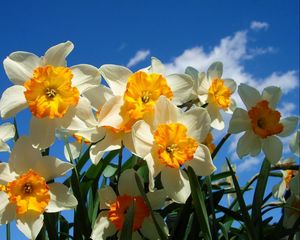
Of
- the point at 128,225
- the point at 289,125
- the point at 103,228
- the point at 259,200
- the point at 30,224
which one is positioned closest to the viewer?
the point at 128,225

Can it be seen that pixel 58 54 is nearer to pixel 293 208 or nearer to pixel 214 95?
pixel 214 95

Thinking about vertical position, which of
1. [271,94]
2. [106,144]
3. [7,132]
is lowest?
[106,144]

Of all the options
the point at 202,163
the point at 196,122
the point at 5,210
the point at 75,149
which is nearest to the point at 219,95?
the point at 196,122

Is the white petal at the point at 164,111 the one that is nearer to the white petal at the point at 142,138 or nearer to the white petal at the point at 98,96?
the white petal at the point at 142,138

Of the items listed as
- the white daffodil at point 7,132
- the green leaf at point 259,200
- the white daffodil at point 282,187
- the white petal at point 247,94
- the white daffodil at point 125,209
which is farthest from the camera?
the white daffodil at point 282,187

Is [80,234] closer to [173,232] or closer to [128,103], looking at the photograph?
[173,232]

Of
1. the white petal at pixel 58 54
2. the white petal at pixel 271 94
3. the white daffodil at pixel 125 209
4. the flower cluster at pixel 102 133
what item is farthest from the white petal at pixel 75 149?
the white petal at pixel 271 94
